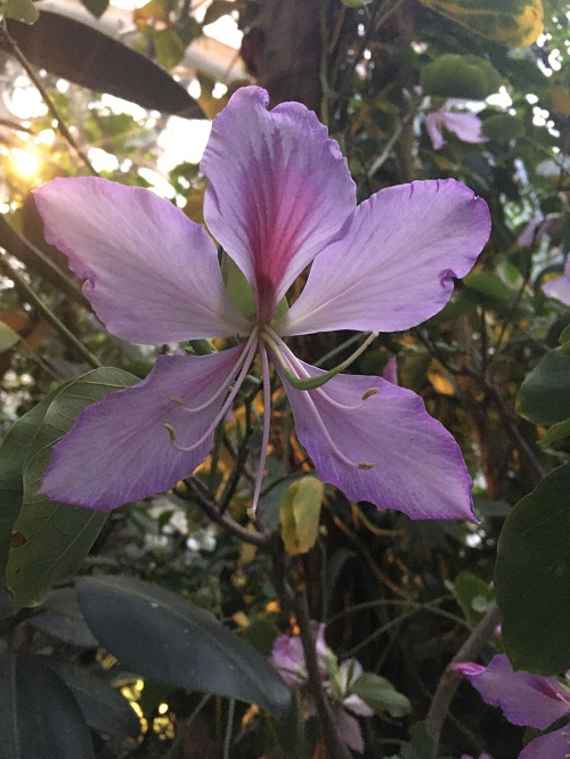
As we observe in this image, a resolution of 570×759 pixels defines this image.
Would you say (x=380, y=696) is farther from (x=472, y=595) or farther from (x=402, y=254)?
(x=402, y=254)

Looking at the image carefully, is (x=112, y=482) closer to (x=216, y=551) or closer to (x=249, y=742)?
(x=249, y=742)

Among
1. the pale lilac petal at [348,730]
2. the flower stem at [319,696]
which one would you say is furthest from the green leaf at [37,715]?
the pale lilac petal at [348,730]

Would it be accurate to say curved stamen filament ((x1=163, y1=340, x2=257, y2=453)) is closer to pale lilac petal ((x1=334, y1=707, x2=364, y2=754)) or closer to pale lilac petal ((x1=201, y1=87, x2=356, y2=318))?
pale lilac petal ((x1=201, y1=87, x2=356, y2=318))

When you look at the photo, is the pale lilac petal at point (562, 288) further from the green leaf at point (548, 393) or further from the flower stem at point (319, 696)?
the flower stem at point (319, 696)

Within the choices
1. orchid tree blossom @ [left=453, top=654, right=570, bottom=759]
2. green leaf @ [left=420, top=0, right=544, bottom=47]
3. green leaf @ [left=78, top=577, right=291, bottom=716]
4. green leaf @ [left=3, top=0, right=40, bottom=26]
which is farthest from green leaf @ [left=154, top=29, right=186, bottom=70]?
orchid tree blossom @ [left=453, top=654, right=570, bottom=759]

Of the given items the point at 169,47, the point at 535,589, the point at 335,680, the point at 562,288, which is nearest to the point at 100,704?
A: the point at 335,680

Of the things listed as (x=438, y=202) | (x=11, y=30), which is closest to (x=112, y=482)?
(x=438, y=202)
